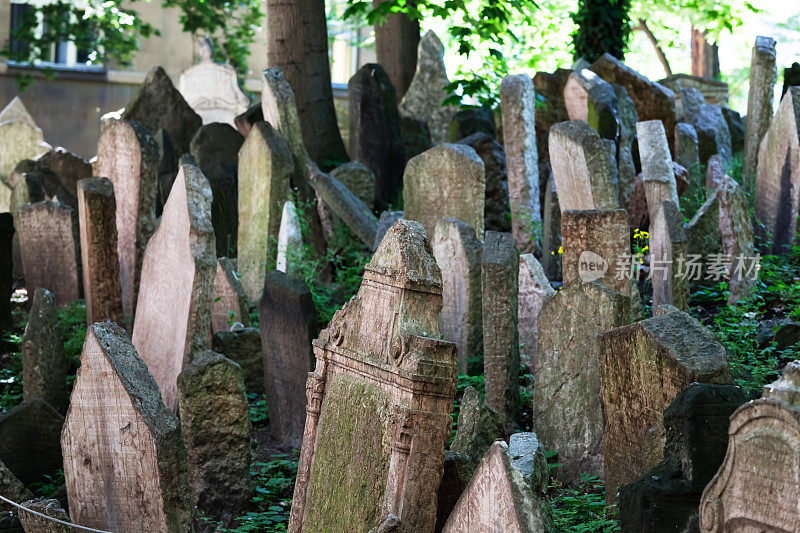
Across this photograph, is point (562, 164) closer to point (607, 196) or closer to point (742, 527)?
point (607, 196)

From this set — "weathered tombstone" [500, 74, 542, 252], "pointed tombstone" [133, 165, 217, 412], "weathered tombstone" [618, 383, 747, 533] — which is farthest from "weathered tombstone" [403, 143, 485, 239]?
"weathered tombstone" [618, 383, 747, 533]

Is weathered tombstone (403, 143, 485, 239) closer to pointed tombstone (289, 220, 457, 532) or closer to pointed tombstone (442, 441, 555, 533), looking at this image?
pointed tombstone (289, 220, 457, 532)

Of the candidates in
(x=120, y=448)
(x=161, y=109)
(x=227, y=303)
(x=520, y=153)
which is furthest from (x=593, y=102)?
(x=120, y=448)

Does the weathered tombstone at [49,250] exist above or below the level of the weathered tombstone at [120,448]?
above

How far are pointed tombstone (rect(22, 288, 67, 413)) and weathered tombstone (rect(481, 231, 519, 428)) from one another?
2922mm

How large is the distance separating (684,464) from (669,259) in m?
3.26

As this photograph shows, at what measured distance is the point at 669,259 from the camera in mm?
6617

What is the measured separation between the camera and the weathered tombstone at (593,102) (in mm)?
9195

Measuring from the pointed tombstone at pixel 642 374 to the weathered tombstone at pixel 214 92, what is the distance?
1090cm

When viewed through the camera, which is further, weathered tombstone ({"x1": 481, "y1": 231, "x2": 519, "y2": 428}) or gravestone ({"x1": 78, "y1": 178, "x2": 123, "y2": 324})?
gravestone ({"x1": 78, "y1": 178, "x2": 123, "y2": 324})

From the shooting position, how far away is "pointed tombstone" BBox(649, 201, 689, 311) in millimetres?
6531

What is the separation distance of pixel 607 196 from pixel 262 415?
9.72ft

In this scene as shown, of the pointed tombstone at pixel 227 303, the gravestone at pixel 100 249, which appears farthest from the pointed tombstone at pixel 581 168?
the gravestone at pixel 100 249

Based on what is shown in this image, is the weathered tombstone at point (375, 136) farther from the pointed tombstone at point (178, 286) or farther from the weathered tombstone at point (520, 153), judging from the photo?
the pointed tombstone at point (178, 286)
